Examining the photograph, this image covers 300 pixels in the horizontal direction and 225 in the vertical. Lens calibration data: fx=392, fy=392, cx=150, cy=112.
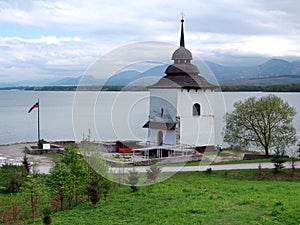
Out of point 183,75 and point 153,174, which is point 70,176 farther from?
point 183,75

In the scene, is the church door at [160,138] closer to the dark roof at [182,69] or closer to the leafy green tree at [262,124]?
the dark roof at [182,69]

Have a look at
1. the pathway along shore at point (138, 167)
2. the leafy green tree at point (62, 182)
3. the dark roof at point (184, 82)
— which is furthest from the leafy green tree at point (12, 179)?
the dark roof at point (184, 82)

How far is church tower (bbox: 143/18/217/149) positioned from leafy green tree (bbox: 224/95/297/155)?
251 cm

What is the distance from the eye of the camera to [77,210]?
1620 cm

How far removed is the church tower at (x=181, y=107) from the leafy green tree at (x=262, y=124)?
Answer: 2.51 meters

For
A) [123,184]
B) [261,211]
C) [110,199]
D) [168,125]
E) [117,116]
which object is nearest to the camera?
[261,211]

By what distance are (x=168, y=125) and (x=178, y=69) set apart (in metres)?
5.43

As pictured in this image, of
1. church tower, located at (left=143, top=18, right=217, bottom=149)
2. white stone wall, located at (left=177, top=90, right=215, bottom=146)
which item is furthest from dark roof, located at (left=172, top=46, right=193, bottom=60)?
white stone wall, located at (left=177, top=90, right=215, bottom=146)

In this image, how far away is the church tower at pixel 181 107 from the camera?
36688 mm

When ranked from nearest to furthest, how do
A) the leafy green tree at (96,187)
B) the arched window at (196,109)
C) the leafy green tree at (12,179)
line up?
the leafy green tree at (96,187), the leafy green tree at (12,179), the arched window at (196,109)

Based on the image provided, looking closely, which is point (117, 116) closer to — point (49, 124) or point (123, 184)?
point (123, 184)

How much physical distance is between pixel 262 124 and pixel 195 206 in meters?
24.7

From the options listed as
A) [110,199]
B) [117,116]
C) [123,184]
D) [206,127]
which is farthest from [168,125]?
[110,199]

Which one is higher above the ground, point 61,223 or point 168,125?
point 168,125
